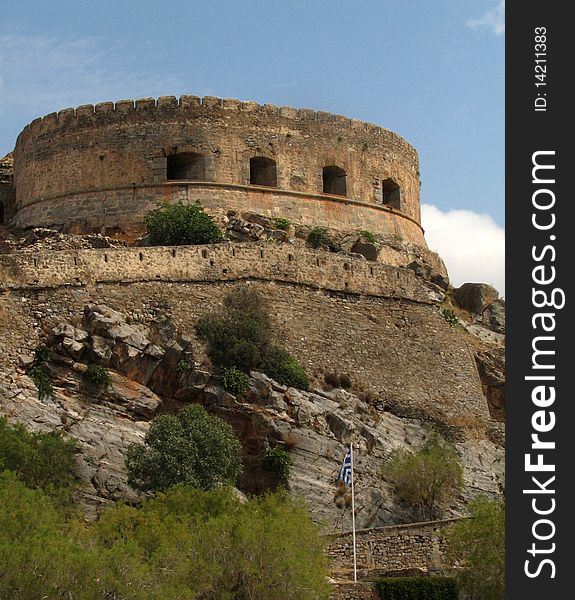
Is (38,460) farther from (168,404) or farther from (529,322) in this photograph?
(529,322)

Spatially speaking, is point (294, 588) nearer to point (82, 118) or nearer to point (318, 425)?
point (318, 425)

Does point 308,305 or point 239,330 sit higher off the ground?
point 308,305

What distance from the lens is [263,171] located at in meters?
44.8

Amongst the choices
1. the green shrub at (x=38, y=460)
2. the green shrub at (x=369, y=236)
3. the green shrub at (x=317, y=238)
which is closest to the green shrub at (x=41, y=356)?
the green shrub at (x=38, y=460)

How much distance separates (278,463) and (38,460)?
Answer: 595cm

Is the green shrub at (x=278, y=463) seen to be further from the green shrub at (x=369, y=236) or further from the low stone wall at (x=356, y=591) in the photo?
the green shrub at (x=369, y=236)

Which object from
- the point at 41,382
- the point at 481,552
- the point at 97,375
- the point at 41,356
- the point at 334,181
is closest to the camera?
the point at 481,552

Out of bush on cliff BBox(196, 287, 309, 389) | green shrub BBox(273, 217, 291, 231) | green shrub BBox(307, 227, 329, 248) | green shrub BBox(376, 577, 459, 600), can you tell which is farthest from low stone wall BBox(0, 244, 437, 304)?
green shrub BBox(376, 577, 459, 600)

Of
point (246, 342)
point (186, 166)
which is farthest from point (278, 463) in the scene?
point (186, 166)

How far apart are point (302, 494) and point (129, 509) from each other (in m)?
5.57

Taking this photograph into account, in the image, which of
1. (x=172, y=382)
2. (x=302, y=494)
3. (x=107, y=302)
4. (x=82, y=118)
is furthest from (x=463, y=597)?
(x=82, y=118)

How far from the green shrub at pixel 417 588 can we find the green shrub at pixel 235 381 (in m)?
7.29

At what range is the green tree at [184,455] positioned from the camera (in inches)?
1241

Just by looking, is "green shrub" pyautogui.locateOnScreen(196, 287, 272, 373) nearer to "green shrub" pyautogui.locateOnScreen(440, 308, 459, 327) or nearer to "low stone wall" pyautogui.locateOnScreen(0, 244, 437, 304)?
"low stone wall" pyautogui.locateOnScreen(0, 244, 437, 304)
